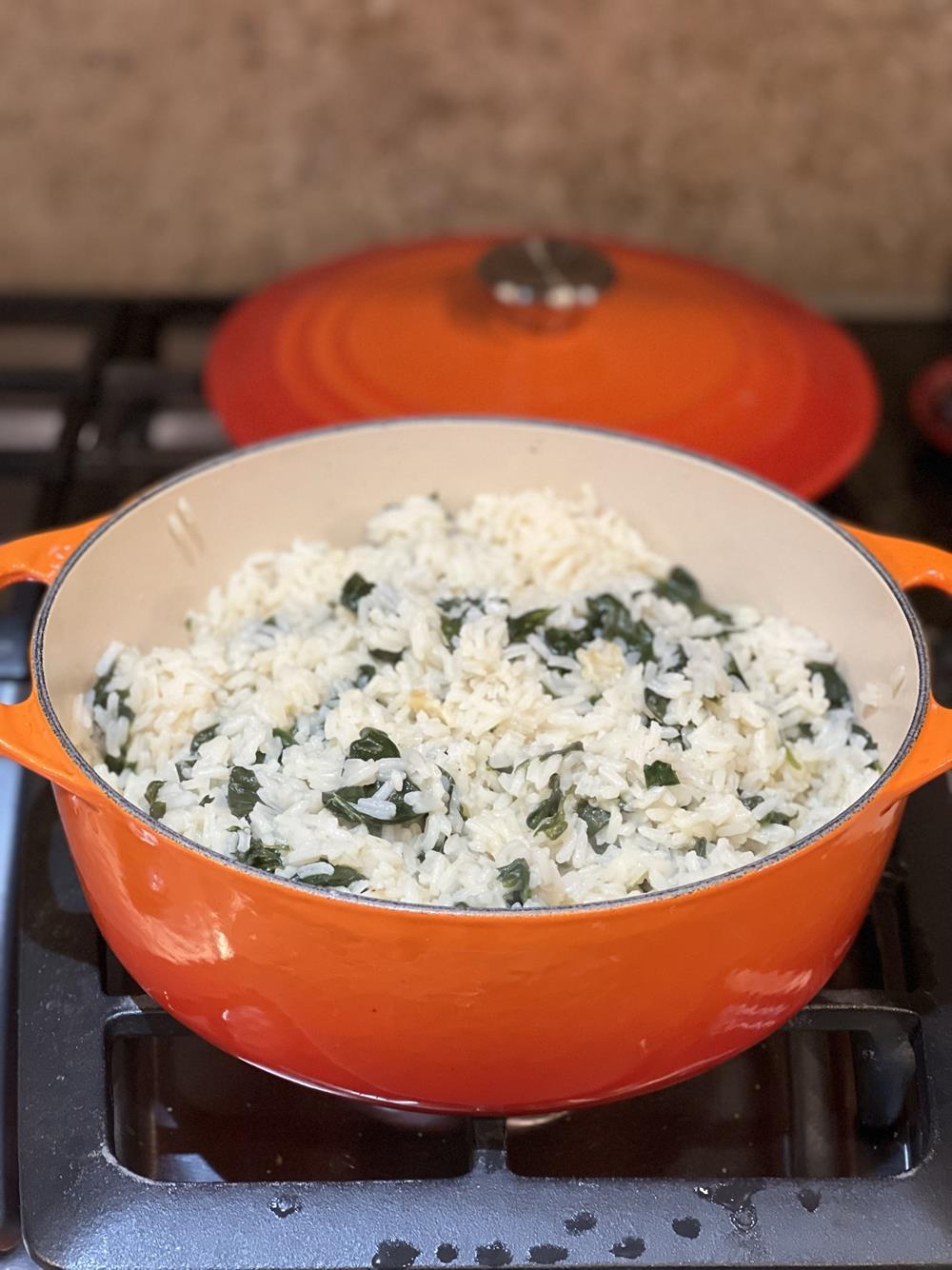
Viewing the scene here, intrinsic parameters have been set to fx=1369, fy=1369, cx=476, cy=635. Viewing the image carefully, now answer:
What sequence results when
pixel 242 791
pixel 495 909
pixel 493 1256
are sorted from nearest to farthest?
pixel 495 909 < pixel 493 1256 < pixel 242 791

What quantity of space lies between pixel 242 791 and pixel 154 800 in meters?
0.07

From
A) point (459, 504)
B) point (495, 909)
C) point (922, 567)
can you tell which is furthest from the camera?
point (459, 504)

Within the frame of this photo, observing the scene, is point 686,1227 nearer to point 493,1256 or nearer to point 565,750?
point 493,1256

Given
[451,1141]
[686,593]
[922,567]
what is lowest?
[451,1141]

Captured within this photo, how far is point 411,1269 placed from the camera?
85 centimetres

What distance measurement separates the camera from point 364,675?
3.56 feet

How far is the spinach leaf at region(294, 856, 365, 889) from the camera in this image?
2.94 feet

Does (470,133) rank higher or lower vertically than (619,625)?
higher

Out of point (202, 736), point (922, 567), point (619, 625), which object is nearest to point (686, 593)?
point (619, 625)

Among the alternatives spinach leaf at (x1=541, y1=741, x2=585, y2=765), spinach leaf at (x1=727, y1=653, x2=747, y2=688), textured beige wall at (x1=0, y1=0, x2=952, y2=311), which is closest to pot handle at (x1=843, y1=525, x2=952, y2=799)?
spinach leaf at (x1=727, y1=653, x2=747, y2=688)

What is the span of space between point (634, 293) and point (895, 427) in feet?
1.23

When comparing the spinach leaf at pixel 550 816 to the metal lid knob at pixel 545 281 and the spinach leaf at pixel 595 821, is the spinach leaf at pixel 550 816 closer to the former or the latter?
the spinach leaf at pixel 595 821

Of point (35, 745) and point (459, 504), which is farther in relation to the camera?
point (459, 504)

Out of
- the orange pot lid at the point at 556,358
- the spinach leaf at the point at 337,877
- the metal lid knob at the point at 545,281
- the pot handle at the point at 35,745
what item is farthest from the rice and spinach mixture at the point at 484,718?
the metal lid knob at the point at 545,281
